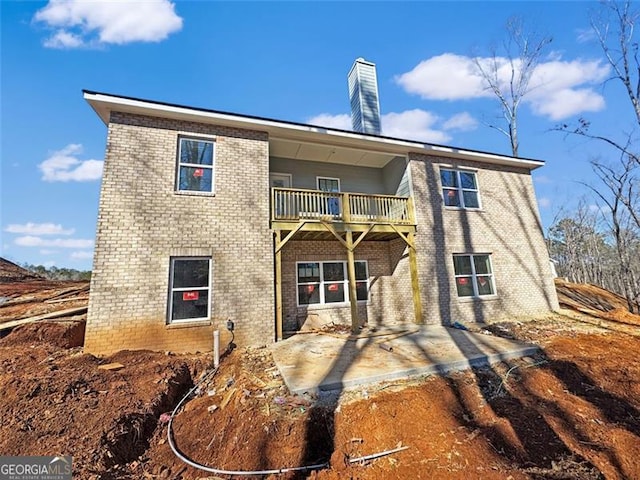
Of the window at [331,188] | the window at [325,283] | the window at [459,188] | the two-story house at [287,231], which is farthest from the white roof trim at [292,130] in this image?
the window at [325,283]

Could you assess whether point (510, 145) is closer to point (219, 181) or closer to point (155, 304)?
point (219, 181)

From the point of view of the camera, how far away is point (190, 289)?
23.3 feet

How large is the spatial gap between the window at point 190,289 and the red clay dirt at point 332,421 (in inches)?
54.9

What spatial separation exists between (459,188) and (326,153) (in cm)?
554

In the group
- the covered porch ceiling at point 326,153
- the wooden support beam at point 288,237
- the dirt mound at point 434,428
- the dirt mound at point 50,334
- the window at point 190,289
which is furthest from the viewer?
the covered porch ceiling at point 326,153

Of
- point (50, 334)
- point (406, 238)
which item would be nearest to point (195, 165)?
point (50, 334)

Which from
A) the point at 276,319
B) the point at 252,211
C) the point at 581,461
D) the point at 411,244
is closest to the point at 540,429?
the point at 581,461

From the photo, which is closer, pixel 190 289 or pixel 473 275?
pixel 190 289

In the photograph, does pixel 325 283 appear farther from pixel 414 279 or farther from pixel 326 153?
pixel 326 153

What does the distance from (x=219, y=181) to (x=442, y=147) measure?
819 centimetres

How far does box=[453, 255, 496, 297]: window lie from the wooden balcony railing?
2676 millimetres

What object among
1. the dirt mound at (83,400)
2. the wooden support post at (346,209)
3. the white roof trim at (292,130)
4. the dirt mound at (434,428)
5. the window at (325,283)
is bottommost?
the dirt mound at (434,428)

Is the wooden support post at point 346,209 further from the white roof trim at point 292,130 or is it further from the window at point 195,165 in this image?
the window at point 195,165

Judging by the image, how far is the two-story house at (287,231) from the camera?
22.3ft
